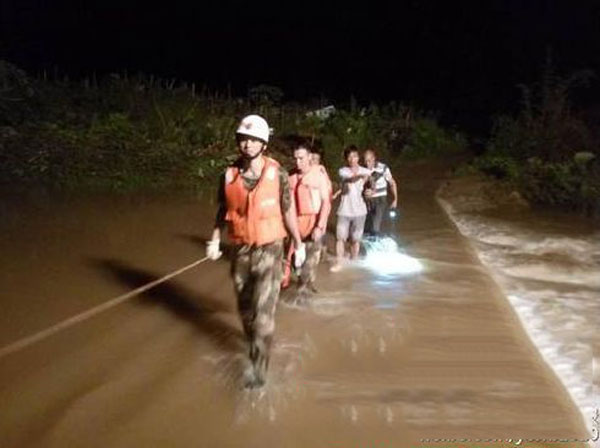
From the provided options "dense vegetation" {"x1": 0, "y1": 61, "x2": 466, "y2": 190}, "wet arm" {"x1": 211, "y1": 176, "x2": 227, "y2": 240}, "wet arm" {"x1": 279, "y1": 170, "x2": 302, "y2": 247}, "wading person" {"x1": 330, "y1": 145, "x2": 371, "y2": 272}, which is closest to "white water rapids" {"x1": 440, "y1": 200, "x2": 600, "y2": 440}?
"wading person" {"x1": 330, "y1": 145, "x2": 371, "y2": 272}

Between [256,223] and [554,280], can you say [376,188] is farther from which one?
[256,223]

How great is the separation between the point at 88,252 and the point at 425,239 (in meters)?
5.47

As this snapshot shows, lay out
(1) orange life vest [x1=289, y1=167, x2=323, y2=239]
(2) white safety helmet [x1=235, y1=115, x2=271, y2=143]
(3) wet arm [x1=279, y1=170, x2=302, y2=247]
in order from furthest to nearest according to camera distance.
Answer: (1) orange life vest [x1=289, y1=167, x2=323, y2=239]
(3) wet arm [x1=279, y1=170, x2=302, y2=247]
(2) white safety helmet [x1=235, y1=115, x2=271, y2=143]

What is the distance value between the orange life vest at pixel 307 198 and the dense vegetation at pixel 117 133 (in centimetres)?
748

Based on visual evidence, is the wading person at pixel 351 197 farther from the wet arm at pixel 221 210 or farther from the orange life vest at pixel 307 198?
the wet arm at pixel 221 210

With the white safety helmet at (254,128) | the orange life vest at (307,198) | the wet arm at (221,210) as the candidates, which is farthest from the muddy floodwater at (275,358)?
the white safety helmet at (254,128)

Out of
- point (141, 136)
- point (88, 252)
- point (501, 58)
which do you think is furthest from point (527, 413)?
point (501, 58)

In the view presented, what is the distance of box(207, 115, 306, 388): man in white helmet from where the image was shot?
5.57 m

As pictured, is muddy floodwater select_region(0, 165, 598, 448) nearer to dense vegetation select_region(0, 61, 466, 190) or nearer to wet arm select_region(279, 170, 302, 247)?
wet arm select_region(279, 170, 302, 247)

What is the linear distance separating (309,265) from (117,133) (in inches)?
345

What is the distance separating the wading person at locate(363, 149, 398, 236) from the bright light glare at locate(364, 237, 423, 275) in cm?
36

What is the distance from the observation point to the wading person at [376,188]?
401 inches

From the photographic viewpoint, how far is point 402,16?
3672 cm

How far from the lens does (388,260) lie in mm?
10797
